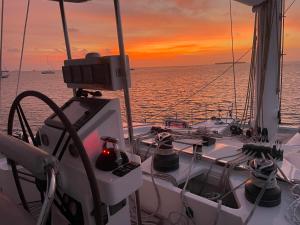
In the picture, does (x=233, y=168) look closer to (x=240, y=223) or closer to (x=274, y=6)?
(x=240, y=223)

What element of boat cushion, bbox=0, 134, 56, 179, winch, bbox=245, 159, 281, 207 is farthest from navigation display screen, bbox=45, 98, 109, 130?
winch, bbox=245, 159, 281, 207

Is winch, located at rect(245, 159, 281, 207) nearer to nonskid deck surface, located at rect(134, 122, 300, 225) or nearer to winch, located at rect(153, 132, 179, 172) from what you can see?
nonskid deck surface, located at rect(134, 122, 300, 225)

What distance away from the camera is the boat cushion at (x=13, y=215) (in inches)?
49.9

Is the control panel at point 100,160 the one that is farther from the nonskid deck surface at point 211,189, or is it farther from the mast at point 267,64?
the mast at point 267,64

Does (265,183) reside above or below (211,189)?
above

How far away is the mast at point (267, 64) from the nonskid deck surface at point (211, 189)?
0.45 m

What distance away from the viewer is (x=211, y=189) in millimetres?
1876

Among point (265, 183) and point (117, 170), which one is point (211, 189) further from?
point (117, 170)

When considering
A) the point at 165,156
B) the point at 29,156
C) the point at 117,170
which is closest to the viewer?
the point at 29,156

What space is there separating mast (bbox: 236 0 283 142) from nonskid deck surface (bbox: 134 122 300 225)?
17.7 inches

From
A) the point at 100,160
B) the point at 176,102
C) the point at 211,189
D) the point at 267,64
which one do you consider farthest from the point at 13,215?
the point at 176,102

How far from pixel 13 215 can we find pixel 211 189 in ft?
4.29

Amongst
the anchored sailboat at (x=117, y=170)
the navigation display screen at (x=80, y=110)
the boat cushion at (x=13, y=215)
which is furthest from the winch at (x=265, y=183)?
the boat cushion at (x=13, y=215)

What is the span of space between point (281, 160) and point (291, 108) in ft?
40.8
